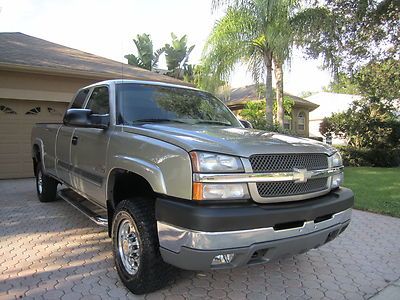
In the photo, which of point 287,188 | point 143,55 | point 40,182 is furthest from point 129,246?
point 143,55

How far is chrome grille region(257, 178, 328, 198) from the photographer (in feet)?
9.95

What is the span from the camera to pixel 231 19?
13.3m

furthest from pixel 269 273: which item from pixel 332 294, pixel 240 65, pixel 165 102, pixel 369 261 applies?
pixel 240 65

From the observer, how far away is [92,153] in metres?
4.39

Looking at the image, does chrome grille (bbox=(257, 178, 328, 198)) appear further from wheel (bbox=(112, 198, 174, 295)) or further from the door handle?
the door handle

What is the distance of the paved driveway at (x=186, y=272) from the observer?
11.8 feet

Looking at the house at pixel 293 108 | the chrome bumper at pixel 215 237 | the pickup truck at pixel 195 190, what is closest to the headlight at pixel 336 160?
the pickup truck at pixel 195 190

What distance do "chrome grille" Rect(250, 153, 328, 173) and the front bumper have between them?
30 centimetres

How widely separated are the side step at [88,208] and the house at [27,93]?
5464 mm

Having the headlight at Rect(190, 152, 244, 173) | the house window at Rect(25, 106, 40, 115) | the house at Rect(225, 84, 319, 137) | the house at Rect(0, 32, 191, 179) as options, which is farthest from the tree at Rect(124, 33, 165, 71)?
the headlight at Rect(190, 152, 244, 173)

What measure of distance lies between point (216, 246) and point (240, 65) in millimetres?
11992

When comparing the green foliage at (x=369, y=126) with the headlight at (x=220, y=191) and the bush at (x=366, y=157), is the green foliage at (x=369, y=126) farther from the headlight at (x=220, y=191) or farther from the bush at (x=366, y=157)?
the headlight at (x=220, y=191)

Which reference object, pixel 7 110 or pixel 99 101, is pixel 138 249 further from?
pixel 7 110

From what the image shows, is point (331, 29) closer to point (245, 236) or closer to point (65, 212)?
point (65, 212)
